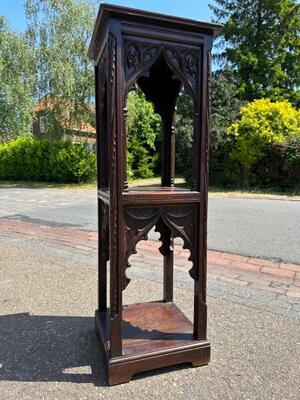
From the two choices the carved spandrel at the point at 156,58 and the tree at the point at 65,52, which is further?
the tree at the point at 65,52

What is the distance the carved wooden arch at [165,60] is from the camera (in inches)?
72.7

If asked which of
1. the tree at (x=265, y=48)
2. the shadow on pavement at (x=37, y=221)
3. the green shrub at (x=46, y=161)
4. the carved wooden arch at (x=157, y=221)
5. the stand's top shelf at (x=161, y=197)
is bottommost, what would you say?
the shadow on pavement at (x=37, y=221)

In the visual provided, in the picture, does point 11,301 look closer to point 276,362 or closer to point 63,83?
point 276,362

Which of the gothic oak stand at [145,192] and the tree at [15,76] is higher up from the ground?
the tree at [15,76]

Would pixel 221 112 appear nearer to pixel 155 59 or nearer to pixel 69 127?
pixel 69 127

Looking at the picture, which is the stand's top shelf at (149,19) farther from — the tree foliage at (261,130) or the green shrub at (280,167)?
the tree foliage at (261,130)

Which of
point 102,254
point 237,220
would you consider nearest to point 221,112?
point 237,220

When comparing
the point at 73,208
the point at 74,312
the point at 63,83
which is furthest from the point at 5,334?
the point at 63,83

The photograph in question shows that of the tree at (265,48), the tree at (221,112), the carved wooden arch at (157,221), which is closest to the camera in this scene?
the carved wooden arch at (157,221)

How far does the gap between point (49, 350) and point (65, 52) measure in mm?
15630

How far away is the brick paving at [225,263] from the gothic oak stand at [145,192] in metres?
1.40

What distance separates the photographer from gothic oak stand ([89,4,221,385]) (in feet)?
6.00

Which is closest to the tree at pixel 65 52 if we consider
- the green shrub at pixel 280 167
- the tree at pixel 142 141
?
the tree at pixel 142 141

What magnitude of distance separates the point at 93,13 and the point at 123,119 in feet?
53.5
